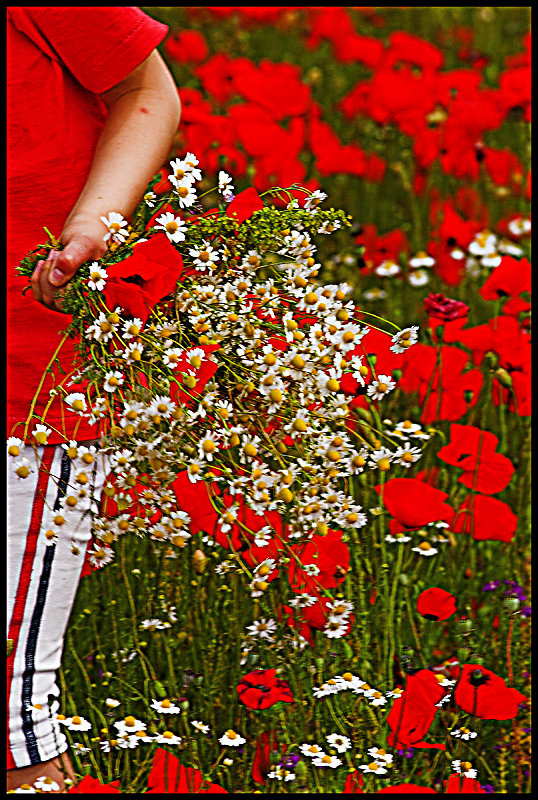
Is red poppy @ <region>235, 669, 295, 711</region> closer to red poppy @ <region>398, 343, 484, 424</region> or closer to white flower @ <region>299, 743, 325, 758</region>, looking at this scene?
white flower @ <region>299, 743, 325, 758</region>

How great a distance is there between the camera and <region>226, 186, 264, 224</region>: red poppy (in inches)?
38.9

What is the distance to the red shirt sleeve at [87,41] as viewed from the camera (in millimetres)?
1172

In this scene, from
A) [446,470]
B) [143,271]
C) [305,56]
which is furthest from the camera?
[305,56]

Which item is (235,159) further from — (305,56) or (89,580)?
(305,56)

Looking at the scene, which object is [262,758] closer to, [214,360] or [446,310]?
[214,360]

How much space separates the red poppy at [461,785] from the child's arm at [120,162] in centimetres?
66

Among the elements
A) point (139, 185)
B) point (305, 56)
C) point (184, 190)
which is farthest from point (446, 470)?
point (305, 56)

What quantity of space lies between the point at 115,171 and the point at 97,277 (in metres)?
0.23

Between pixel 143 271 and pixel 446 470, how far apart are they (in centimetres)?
93

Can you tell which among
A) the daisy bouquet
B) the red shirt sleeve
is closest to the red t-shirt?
the red shirt sleeve

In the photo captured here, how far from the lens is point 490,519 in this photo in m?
1.45

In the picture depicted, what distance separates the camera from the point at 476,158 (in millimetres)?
2311

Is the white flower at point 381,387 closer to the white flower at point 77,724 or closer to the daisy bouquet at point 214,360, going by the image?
the daisy bouquet at point 214,360

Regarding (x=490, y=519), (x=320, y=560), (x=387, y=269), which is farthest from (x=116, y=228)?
(x=387, y=269)
